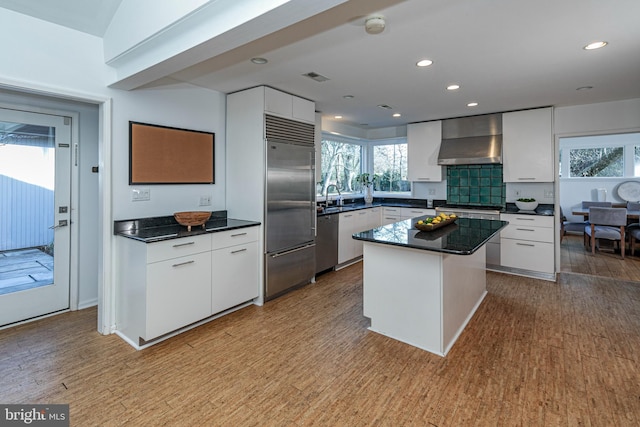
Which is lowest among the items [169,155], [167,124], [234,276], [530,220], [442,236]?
[234,276]

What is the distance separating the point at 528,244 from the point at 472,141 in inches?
67.0

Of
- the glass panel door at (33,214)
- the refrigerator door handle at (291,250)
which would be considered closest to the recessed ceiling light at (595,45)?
the refrigerator door handle at (291,250)

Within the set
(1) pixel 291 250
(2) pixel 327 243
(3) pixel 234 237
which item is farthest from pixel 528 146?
(3) pixel 234 237

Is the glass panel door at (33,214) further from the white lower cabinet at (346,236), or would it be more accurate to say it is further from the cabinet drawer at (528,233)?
the cabinet drawer at (528,233)

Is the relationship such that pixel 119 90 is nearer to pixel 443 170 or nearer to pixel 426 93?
pixel 426 93

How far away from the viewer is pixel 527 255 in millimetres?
4516

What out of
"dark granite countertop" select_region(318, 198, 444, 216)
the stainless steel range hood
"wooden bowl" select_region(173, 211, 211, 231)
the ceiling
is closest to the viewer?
the ceiling

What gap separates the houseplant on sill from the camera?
20.2 feet

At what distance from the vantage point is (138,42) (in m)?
2.33

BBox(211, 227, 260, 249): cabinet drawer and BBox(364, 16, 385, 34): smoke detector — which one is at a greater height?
BBox(364, 16, 385, 34): smoke detector

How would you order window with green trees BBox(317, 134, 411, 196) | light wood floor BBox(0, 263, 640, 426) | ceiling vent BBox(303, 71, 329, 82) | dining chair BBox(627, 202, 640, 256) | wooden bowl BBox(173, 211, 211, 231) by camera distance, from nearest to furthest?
1. light wood floor BBox(0, 263, 640, 426)
2. wooden bowl BBox(173, 211, 211, 231)
3. ceiling vent BBox(303, 71, 329, 82)
4. dining chair BBox(627, 202, 640, 256)
5. window with green trees BBox(317, 134, 411, 196)

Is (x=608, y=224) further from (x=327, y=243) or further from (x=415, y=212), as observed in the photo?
(x=327, y=243)

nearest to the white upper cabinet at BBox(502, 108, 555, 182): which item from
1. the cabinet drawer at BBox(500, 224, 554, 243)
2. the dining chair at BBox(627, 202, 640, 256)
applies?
the cabinet drawer at BBox(500, 224, 554, 243)

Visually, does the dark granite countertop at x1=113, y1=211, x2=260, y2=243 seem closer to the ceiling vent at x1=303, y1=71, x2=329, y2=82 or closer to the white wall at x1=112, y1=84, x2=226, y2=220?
the white wall at x1=112, y1=84, x2=226, y2=220
